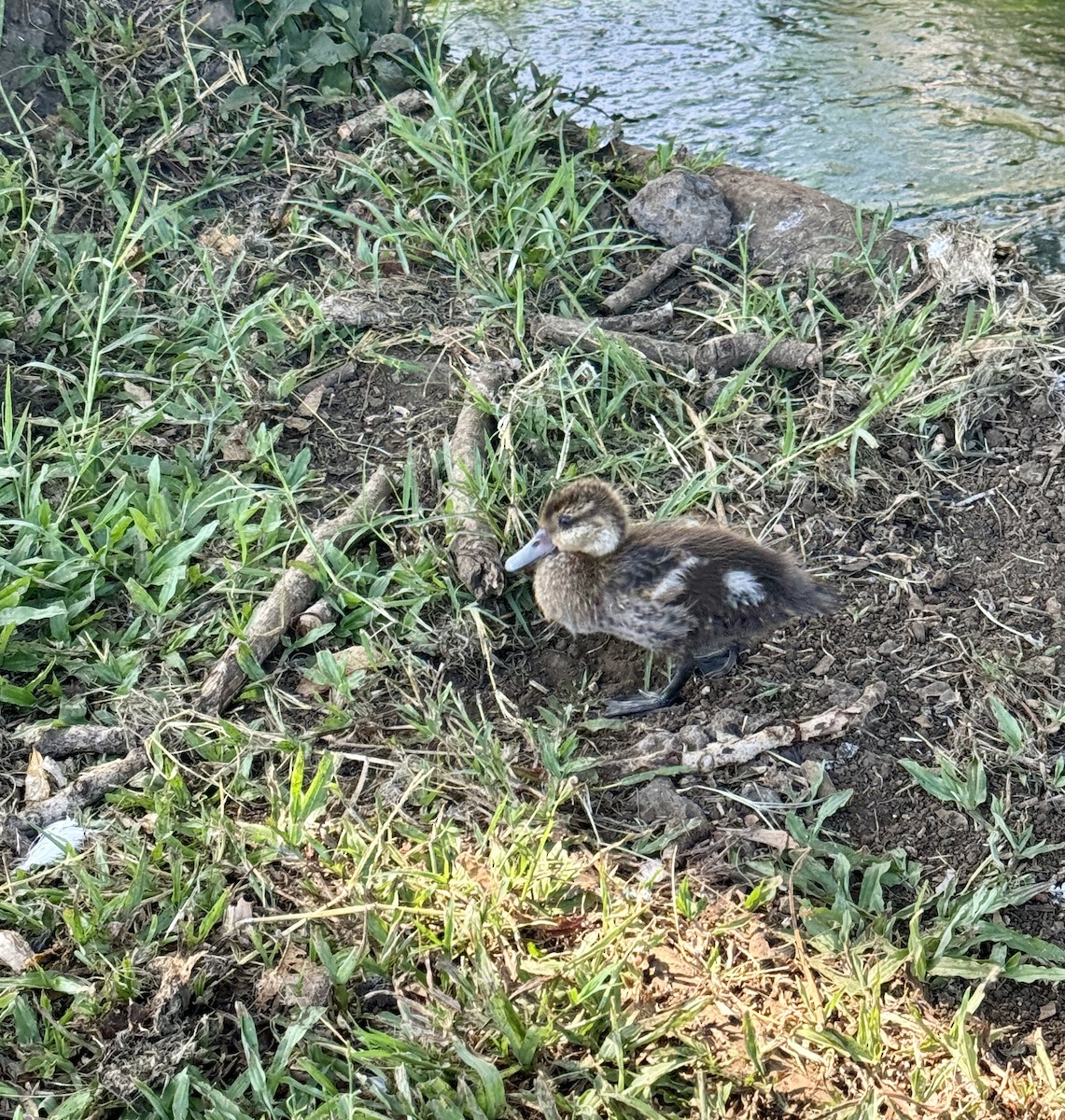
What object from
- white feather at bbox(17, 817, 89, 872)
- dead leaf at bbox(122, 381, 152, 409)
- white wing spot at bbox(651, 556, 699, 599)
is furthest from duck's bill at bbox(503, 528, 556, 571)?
dead leaf at bbox(122, 381, 152, 409)

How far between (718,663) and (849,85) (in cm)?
448

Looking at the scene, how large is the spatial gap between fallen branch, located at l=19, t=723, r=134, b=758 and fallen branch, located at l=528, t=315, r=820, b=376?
7.08 feet

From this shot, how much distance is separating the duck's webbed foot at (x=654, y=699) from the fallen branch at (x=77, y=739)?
1.32m

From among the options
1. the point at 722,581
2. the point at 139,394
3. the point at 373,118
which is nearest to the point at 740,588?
the point at 722,581

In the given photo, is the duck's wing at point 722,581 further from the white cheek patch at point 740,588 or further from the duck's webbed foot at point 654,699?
the duck's webbed foot at point 654,699

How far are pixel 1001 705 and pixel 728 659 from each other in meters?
0.76

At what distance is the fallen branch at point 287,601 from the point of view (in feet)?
10.7

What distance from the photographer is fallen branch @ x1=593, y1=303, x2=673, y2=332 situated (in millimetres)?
4590

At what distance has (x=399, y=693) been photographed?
3.31m

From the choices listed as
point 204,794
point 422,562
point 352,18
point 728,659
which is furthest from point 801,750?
point 352,18

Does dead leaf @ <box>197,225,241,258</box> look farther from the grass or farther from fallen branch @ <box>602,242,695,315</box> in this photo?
fallen branch @ <box>602,242,695,315</box>

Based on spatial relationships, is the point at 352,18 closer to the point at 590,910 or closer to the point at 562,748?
the point at 562,748

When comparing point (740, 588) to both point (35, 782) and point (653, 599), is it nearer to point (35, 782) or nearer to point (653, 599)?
point (653, 599)

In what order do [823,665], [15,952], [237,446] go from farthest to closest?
[237,446] < [823,665] < [15,952]
